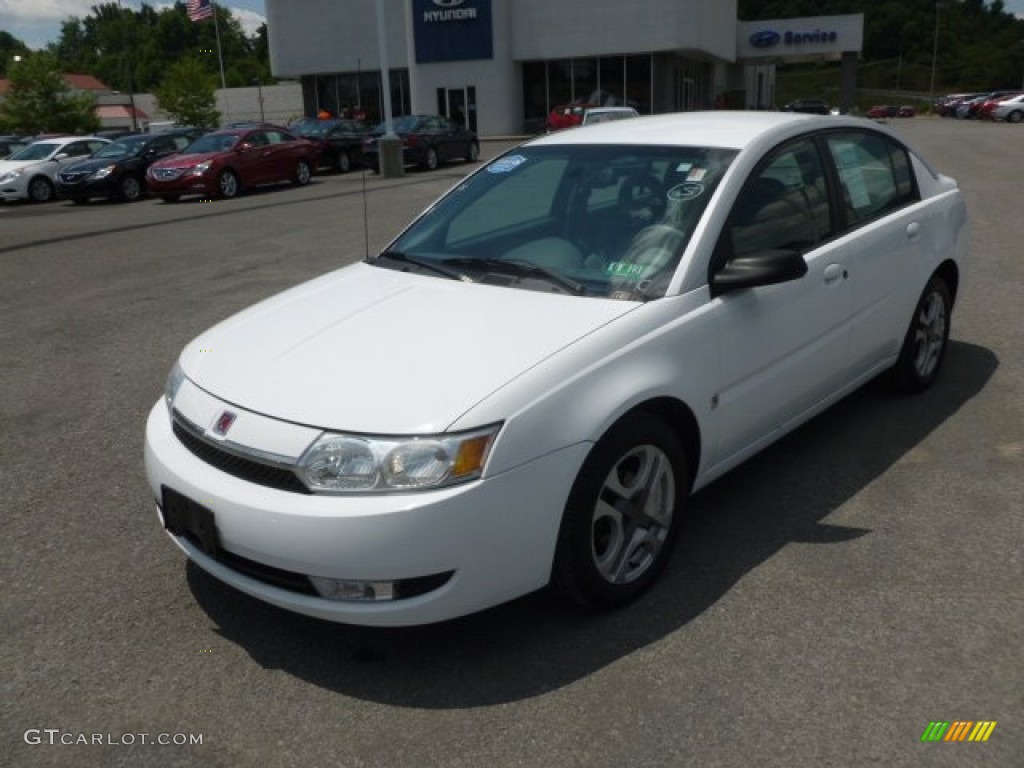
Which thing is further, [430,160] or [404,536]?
[430,160]

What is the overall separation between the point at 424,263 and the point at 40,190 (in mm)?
21649

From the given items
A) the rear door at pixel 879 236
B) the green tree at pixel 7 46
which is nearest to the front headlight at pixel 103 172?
the rear door at pixel 879 236

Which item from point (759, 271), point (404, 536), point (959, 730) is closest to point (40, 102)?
point (759, 271)

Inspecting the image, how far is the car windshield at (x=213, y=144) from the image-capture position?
2020 cm

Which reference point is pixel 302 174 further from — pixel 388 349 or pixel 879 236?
pixel 388 349

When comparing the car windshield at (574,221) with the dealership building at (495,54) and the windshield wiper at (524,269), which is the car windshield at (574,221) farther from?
the dealership building at (495,54)

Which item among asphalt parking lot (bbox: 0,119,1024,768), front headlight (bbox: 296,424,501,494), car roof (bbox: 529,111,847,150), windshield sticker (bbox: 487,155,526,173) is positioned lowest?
asphalt parking lot (bbox: 0,119,1024,768)

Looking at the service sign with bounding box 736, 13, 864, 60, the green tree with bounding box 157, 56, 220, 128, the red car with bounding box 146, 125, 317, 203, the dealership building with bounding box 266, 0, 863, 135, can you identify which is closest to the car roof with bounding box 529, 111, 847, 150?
the red car with bounding box 146, 125, 317, 203

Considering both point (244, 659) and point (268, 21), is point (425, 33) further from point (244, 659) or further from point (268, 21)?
point (244, 659)

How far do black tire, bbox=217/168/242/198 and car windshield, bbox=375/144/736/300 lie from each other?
16.5 metres

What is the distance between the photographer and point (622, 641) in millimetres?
3145

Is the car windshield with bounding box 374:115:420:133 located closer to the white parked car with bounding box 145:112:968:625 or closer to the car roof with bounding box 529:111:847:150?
the car roof with bounding box 529:111:847:150

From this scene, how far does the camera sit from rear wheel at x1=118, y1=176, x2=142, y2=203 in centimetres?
2095

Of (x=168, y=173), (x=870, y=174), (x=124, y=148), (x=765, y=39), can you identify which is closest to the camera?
(x=870, y=174)
